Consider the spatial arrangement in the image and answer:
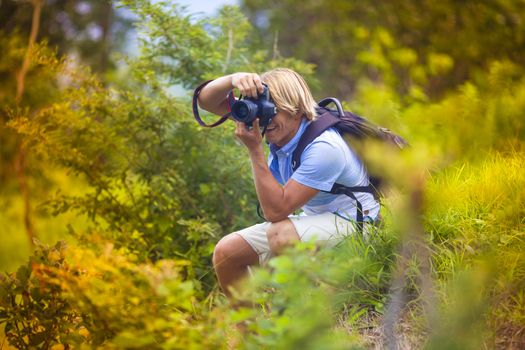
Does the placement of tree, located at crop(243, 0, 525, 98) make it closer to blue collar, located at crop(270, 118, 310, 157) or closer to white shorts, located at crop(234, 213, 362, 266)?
blue collar, located at crop(270, 118, 310, 157)

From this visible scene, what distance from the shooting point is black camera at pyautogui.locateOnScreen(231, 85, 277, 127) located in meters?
2.82

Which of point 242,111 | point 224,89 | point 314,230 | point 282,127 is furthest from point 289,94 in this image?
point 314,230

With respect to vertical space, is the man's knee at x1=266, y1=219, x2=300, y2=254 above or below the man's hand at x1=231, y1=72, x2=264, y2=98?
below

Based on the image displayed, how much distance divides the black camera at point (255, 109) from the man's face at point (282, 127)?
8 centimetres

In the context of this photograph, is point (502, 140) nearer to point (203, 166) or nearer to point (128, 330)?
point (203, 166)

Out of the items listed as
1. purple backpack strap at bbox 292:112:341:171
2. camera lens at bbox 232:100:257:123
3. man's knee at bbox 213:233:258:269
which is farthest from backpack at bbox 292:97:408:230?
man's knee at bbox 213:233:258:269

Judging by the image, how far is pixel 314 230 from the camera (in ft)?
9.64

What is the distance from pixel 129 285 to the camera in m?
2.18

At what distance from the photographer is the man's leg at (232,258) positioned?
2.98m

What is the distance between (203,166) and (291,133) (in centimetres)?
159

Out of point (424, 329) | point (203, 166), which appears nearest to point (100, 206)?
point (203, 166)

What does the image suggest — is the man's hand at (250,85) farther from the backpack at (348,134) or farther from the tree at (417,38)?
the tree at (417,38)

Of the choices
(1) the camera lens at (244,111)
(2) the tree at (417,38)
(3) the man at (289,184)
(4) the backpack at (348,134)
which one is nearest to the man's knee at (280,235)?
(3) the man at (289,184)

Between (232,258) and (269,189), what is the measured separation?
0.40 metres
